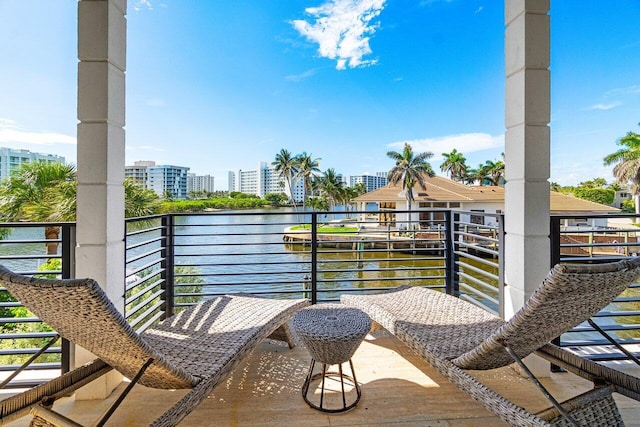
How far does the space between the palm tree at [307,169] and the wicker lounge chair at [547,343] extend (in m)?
37.5

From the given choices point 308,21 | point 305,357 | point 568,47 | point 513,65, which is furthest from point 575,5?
point 305,357

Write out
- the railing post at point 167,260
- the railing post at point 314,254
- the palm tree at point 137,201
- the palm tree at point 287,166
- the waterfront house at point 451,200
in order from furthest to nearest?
the palm tree at point 287,166 < the waterfront house at point 451,200 < the palm tree at point 137,201 < the railing post at point 314,254 < the railing post at point 167,260

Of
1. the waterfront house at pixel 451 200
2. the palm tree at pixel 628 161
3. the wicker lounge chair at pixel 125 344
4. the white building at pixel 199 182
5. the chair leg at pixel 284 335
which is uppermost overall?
the white building at pixel 199 182

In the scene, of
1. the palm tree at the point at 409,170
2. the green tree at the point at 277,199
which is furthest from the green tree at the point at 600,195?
the green tree at the point at 277,199

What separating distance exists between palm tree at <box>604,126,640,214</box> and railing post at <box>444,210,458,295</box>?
64.0ft

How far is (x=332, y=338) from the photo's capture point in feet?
5.25

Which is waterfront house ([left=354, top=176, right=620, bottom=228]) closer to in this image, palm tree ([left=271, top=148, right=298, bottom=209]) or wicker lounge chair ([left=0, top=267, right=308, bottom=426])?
wicker lounge chair ([left=0, top=267, right=308, bottom=426])

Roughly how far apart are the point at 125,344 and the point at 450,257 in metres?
2.55

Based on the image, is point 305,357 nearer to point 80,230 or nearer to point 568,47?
point 80,230

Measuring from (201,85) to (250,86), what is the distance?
6.48m

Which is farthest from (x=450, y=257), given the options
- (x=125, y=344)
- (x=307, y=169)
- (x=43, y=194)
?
(x=307, y=169)

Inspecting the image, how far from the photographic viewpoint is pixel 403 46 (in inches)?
587

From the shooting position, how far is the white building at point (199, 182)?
143ft

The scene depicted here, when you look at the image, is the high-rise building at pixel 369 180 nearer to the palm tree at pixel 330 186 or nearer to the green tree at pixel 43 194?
the palm tree at pixel 330 186
